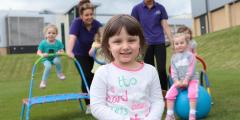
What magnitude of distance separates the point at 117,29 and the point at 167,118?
10.8 ft

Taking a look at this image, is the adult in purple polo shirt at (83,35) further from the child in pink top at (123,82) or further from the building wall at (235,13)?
the building wall at (235,13)

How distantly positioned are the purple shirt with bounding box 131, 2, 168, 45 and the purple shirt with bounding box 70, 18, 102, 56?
79 cm

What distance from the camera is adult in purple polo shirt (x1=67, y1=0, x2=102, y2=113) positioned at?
6.71 metres

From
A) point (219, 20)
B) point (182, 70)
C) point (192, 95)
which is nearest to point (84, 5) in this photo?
point (182, 70)

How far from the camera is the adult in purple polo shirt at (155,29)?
23.8 feet

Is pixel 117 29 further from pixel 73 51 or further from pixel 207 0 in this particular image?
pixel 207 0

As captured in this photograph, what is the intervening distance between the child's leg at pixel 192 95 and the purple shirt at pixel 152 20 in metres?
1.30

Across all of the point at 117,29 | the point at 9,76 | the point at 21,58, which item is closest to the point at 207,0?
the point at 21,58

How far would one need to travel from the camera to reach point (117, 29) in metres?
2.88

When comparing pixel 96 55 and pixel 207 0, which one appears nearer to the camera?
pixel 96 55

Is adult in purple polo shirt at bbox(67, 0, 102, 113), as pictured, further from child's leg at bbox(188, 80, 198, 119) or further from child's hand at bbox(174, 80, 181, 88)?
child's leg at bbox(188, 80, 198, 119)

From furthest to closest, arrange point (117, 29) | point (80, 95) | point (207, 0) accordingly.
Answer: point (207, 0), point (80, 95), point (117, 29)

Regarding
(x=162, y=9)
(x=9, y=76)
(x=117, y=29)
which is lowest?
(x=9, y=76)

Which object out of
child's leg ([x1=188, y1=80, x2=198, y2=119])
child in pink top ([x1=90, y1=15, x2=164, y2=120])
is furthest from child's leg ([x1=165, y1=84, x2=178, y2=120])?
child in pink top ([x1=90, y1=15, x2=164, y2=120])
